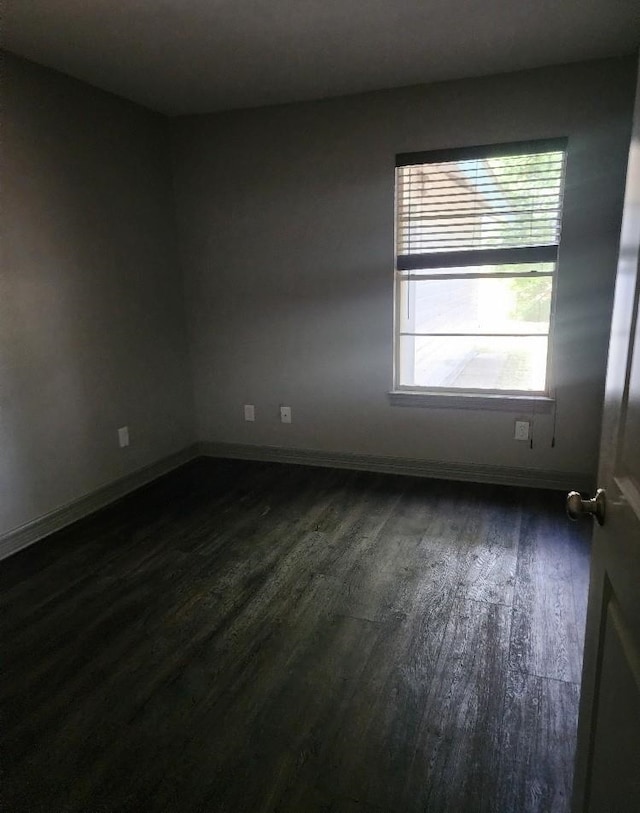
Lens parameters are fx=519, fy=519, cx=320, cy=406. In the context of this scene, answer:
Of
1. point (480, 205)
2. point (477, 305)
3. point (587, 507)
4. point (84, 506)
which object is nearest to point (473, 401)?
point (477, 305)

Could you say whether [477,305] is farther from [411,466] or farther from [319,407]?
[319,407]

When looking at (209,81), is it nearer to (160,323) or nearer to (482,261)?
(160,323)

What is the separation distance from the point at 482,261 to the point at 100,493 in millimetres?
2746

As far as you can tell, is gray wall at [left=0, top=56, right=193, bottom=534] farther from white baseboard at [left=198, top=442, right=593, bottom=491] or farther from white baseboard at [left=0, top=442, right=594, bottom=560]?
white baseboard at [left=198, top=442, right=593, bottom=491]

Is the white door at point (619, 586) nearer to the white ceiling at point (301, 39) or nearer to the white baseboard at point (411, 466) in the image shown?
the white ceiling at point (301, 39)

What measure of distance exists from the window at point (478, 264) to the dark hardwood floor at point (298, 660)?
912 mm

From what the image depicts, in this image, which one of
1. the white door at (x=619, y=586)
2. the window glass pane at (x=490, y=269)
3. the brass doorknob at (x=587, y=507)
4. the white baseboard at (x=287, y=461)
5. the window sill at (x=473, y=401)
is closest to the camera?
the white door at (x=619, y=586)

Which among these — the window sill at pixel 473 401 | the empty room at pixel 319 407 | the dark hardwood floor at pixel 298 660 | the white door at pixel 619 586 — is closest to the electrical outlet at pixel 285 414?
the empty room at pixel 319 407

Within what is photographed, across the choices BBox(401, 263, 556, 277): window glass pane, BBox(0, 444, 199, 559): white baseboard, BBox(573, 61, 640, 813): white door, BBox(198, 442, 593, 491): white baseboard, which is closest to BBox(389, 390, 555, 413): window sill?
BBox(198, 442, 593, 491): white baseboard

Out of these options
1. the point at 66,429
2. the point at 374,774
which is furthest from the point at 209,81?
the point at 374,774

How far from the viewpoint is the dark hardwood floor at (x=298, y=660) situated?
1.42 metres

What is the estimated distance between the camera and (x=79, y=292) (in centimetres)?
298

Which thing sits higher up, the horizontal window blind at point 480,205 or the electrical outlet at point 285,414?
the horizontal window blind at point 480,205

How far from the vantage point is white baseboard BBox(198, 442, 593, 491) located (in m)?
3.28
